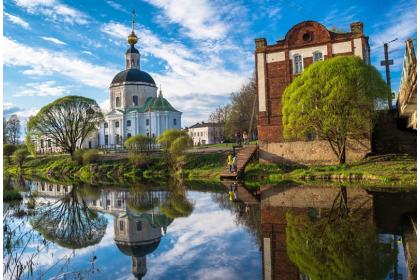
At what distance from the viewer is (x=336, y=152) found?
2583 centimetres

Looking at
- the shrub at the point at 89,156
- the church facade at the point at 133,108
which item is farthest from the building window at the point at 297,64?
the church facade at the point at 133,108

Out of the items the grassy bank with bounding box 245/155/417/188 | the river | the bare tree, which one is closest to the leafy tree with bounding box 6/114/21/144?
the bare tree

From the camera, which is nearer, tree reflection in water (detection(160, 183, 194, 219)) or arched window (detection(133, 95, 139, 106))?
tree reflection in water (detection(160, 183, 194, 219))

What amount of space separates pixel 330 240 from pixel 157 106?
55290 millimetres

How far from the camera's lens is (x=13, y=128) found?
2972 inches

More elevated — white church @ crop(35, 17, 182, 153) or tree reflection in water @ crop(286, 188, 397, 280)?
white church @ crop(35, 17, 182, 153)

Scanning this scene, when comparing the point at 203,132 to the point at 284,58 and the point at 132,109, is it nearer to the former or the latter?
the point at 132,109

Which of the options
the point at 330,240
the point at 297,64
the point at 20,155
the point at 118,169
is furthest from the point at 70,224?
the point at 20,155

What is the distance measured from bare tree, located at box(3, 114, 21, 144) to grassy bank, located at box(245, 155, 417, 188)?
61655mm

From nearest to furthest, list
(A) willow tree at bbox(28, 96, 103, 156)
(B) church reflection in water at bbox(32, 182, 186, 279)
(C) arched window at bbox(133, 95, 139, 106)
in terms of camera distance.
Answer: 1. (B) church reflection in water at bbox(32, 182, 186, 279)
2. (A) willow tree at bbox(28, 96, 103, 156)
3. (C) arched window at bbox(133, 95, 139, 106)

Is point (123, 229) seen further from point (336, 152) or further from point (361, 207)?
point (336, 152)

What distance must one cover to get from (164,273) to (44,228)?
19.8 ft

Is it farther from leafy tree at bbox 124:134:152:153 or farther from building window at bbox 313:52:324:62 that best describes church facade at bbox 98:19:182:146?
building window at bbox 313:52:324:62

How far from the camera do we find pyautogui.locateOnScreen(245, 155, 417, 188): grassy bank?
63.5 ft
